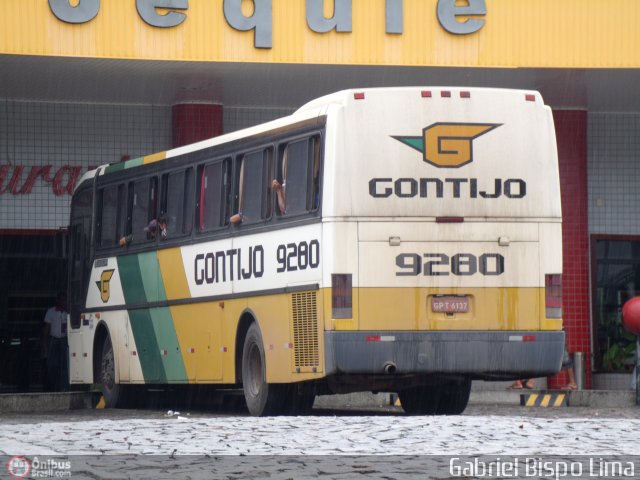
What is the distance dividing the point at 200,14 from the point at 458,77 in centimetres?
450

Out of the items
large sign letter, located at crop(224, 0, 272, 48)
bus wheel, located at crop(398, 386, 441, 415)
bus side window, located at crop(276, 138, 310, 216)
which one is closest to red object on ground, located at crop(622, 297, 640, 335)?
bus wheel, located at crop(398, 386, 441, 415)

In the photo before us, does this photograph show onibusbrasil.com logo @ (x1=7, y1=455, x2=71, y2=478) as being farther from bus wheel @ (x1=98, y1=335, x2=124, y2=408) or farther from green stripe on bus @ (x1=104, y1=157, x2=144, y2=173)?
bus wheel @ (x1=98, y1=335, x2=124, y2=408)

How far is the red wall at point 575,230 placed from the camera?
2698cm

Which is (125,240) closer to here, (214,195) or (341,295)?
(214,195)

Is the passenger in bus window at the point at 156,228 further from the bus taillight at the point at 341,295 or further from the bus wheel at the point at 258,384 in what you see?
the bus taillight at the point at 341,295

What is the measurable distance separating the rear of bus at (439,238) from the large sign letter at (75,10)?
23.6ft

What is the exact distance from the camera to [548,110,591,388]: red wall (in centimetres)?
2698

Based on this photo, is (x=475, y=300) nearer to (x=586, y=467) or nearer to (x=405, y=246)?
(x=405, y=246)

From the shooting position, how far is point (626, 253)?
93.8 ft

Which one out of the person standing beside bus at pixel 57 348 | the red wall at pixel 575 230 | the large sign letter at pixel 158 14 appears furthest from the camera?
the red wall at pixel 575 230

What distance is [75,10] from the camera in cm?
2202

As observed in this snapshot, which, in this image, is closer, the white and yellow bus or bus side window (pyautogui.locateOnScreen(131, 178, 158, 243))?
the white and yellow bus

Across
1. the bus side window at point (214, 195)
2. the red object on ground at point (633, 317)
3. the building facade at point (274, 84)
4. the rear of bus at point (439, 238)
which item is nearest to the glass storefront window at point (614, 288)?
the building facade at point (274, 84)

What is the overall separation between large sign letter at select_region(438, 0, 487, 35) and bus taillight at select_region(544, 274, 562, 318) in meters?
7.83
